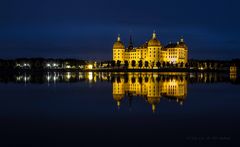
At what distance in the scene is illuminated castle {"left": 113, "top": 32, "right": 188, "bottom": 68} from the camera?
92.8 m

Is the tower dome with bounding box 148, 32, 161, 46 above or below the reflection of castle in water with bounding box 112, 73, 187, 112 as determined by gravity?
above

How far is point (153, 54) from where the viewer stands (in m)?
92.8

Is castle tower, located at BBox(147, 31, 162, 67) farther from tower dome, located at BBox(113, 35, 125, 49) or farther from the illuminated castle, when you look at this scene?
tower dome, located at BBox(113, 35, 125, 49)

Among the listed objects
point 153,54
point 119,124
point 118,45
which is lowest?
point 119,124

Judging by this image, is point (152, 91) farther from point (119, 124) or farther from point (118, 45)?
point (118, 45)

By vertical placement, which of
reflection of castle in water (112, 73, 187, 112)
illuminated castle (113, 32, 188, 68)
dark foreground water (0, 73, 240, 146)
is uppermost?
illuminated castle (113, 32, 188, 68)

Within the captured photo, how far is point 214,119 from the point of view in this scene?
12312mm

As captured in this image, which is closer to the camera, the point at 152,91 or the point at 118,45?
the point at 152,91

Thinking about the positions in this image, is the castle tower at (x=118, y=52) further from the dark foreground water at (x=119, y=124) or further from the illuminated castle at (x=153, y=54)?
the dark foreground water at (x=119, y=124)

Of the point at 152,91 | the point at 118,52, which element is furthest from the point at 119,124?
the point at 118,52

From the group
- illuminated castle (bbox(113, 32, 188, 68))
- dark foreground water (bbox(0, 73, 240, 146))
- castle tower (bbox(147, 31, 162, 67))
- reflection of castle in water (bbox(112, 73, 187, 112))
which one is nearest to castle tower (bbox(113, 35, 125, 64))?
illuminated castle (bbox(113, 32, 188, 68))

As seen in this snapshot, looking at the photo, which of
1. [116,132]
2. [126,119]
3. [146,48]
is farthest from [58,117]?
[146,48]

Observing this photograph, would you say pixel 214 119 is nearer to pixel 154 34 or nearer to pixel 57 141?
pixel 57 141

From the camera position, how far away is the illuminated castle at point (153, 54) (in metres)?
92.8
